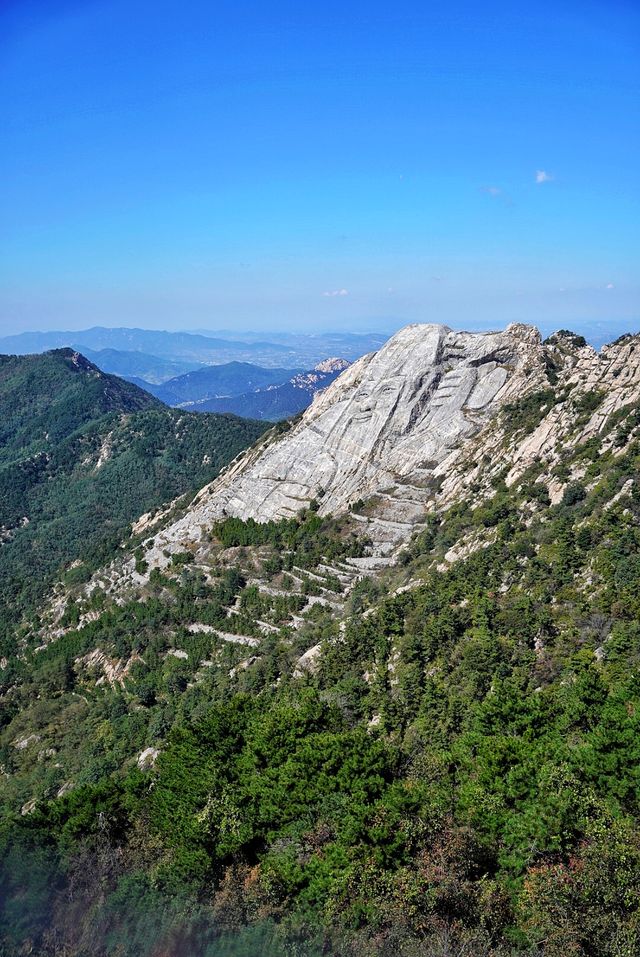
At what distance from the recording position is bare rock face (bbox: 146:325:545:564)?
77.0 m

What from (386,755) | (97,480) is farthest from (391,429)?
(97,480)

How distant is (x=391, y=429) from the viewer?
80.6 meters

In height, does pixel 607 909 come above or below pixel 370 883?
above

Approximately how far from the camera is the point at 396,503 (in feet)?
238

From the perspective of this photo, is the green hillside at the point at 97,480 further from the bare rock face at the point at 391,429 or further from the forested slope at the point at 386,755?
the forested slope at the point at 386,755

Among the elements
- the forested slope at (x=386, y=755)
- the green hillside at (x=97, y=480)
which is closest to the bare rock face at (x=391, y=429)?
the forested slope at (x=386, y=755)

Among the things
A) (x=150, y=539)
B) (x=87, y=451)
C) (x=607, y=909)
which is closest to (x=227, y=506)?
(x=150, y=539)

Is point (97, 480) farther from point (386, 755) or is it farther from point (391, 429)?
point (386, 755)

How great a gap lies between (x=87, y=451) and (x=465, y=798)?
153423 mm

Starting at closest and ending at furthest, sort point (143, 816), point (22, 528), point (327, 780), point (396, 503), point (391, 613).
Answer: point (327, 780)
point (143, 816)
point (391, 613)
point (396, 503)
point (22, 528)

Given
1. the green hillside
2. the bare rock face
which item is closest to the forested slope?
the bare rock face

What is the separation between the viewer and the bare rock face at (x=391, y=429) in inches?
3031

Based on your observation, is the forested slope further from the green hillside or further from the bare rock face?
the green hillside

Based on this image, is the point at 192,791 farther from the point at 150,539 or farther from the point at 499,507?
the point at 150,539
